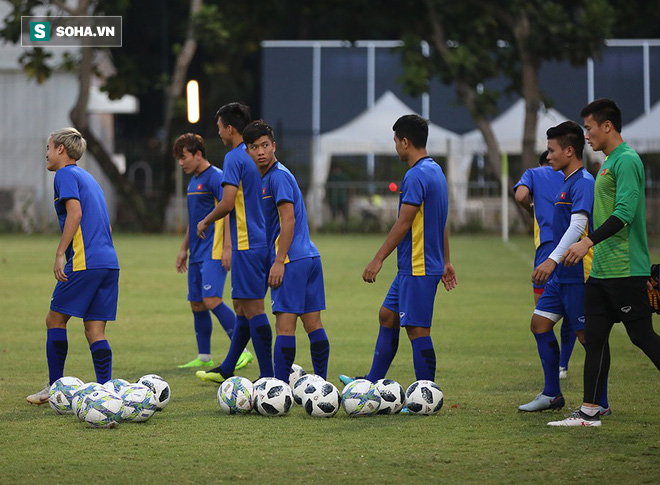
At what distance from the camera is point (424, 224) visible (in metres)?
7.35

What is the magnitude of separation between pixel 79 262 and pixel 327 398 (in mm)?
2028

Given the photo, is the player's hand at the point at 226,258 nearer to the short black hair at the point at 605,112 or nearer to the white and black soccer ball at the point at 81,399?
the white and black soccer ball at the point at 81,399

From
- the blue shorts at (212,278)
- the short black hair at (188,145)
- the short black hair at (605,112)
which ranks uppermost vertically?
the short black hair at (605,112)

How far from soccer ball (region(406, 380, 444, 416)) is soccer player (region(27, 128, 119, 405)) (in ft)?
7.31

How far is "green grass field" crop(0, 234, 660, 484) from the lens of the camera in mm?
5629

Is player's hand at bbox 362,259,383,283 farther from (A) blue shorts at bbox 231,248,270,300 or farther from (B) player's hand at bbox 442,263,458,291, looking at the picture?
(A) blue shorts at bbox 231,248,270,300

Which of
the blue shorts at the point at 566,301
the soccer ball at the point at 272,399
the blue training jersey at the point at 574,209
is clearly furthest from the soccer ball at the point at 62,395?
the blue training jersey at the point at 574,209

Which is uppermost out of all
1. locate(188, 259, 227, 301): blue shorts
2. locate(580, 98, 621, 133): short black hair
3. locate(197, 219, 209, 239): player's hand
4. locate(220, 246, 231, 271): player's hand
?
locate(580, 98, 621, 133): short black hair

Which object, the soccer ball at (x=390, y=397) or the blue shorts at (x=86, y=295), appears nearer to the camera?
the soccer ball at (x=390, y=397)

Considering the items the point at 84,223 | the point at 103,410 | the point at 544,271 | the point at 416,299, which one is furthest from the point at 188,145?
the point at 544,271

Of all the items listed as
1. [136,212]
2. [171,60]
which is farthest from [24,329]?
[171,60]

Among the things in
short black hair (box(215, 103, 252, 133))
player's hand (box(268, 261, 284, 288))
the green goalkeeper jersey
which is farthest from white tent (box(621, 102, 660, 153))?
the green goalkeeper jersey

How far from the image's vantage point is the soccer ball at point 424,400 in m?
7.13

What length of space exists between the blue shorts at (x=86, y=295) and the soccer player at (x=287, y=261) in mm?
1187
